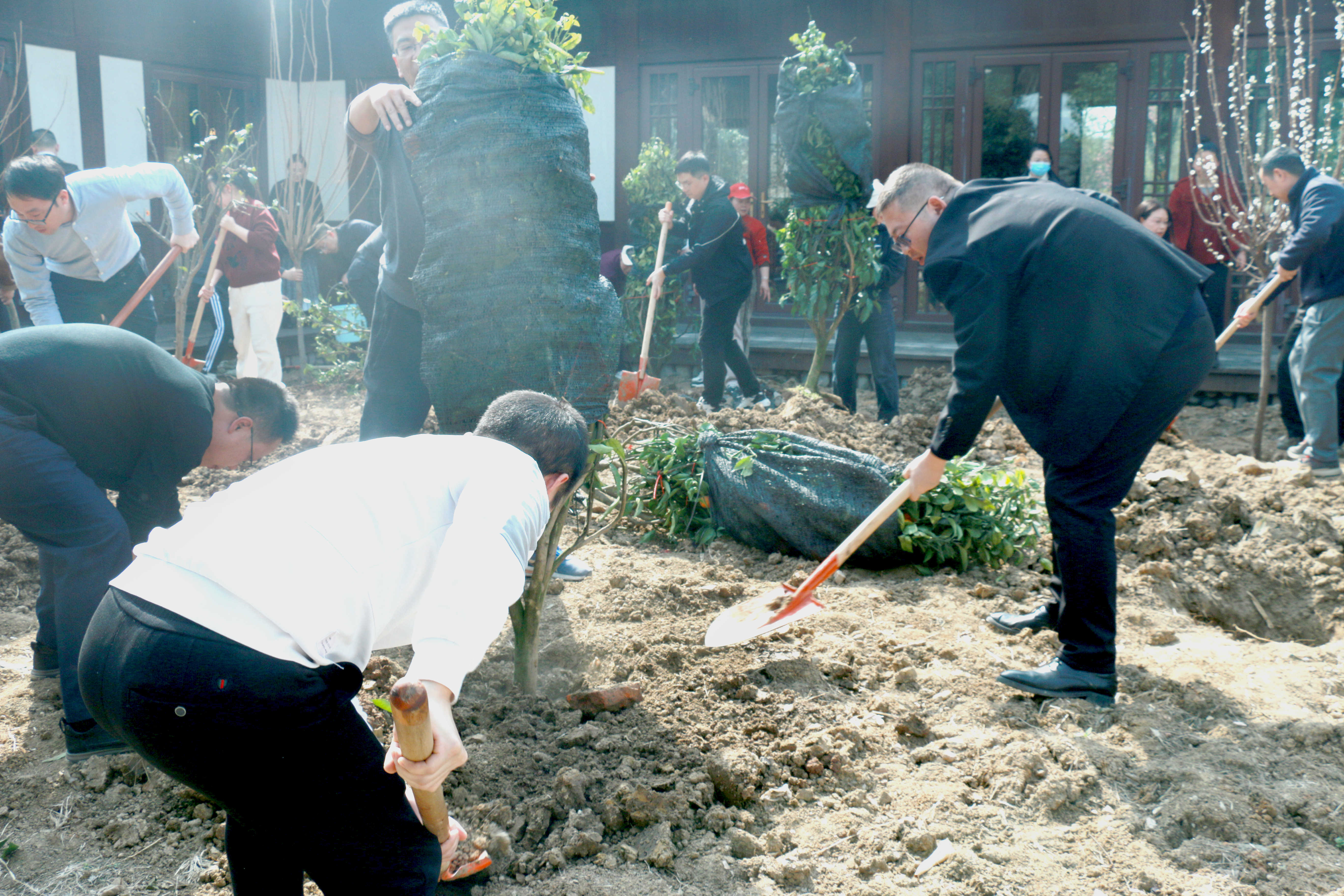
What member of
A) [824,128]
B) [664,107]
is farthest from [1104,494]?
[664,107]

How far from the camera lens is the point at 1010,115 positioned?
9328mm

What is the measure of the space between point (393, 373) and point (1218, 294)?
7.36 metres

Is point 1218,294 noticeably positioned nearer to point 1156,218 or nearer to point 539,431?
point 1156,218

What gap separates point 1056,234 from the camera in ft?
9.07

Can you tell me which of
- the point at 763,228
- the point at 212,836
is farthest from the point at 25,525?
the point at 763,228

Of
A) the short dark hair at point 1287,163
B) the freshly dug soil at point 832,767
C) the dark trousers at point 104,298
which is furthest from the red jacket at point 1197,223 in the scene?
the dark trousers at point 104,298

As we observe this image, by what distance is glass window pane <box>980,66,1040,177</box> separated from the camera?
30.4ft

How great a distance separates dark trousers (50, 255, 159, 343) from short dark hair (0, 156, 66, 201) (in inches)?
22.7

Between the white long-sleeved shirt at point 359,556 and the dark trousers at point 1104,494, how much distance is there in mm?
1837

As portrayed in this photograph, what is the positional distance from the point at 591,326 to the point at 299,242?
692 cm

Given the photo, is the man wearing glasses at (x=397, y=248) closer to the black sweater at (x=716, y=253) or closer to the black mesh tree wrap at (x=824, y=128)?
the black sweater at (x=716, y=253)

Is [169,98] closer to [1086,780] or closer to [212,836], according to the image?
[212,836]

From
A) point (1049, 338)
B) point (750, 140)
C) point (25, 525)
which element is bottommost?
point (25, 525)

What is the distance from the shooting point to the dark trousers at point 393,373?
Answer: 3.57 meters
